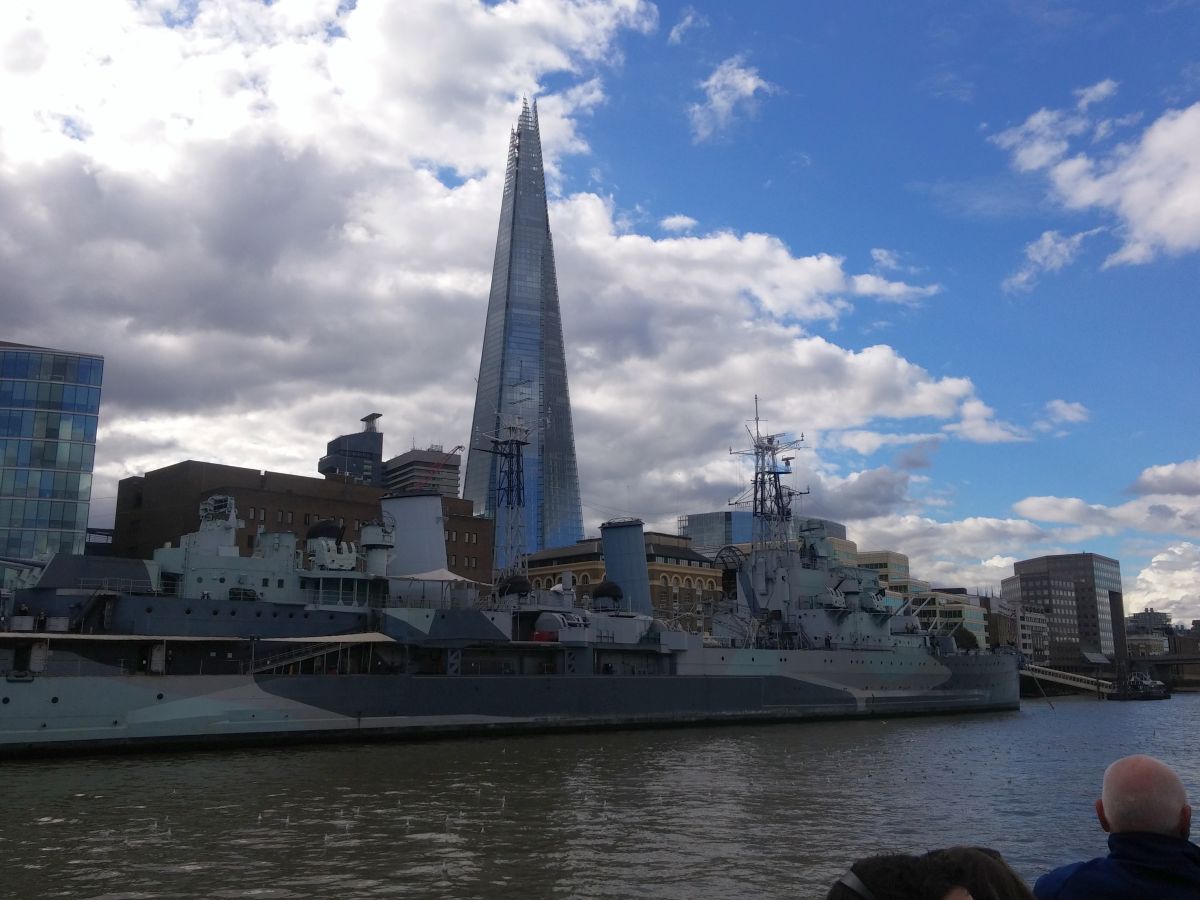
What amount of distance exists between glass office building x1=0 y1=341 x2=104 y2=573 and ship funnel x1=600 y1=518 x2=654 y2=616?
91.4ft

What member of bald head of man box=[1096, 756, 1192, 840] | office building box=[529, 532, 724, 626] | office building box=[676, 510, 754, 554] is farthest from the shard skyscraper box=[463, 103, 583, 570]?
bald head of man box=[1096, 756, 1192, 840]

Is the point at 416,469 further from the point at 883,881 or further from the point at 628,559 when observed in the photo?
the point at 883,881

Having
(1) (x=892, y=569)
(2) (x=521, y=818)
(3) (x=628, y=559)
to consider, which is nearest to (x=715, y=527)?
(1) (x=892, y=569)

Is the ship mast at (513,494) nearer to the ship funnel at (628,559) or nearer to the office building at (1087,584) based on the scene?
the ship funnel at (628,559)

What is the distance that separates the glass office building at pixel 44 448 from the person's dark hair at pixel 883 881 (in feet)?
178

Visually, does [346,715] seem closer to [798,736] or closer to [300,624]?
[300,624]

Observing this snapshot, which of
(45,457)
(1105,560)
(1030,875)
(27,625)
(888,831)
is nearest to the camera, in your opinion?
(1030,875)

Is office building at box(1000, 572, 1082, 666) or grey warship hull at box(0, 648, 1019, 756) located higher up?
office building at box(1000, 572, 1082, 666)

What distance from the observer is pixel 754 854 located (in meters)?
14.4

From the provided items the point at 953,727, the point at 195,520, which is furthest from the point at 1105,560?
the point at 195,520

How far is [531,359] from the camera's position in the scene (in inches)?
4535

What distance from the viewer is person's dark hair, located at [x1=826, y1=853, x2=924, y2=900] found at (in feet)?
8.18

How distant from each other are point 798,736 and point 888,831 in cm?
1943

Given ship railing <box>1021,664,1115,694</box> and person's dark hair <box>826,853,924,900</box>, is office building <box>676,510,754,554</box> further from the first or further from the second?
person's dark hair <box>826,853,924,900</box>
